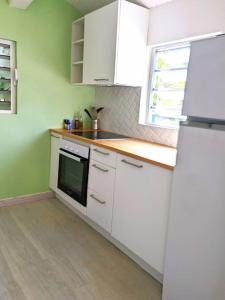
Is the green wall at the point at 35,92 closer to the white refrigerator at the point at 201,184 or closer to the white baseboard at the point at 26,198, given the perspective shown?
the white baseboard at the point at 26,198

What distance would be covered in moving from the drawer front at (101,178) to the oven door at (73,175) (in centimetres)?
10

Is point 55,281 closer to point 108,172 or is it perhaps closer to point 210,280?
point 108,172

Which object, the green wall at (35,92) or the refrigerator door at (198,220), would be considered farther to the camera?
the green wall at (35,92)

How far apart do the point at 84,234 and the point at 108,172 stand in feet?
2.35

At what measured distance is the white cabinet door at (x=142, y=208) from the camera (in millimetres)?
1739

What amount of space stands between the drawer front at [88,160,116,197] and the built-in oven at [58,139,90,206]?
0.10 metres

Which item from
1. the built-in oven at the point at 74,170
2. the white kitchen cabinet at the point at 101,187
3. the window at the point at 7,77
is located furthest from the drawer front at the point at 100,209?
the window at the point at 7,77

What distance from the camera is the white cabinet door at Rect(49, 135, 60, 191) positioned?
3.04m

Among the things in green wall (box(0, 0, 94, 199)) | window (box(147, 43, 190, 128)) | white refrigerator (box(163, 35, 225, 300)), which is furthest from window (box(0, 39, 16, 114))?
white refrigerator (box(163, 35, 225, 300))

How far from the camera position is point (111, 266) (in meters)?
2.02

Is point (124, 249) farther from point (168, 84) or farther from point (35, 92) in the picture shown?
point (35, 92)

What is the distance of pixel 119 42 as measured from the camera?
236 cm

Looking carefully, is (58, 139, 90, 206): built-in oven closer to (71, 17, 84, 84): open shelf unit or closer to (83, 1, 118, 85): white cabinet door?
(83, 1, 118, 85): white cabinet door

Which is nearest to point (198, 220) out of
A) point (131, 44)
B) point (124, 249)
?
point (124, 249)
